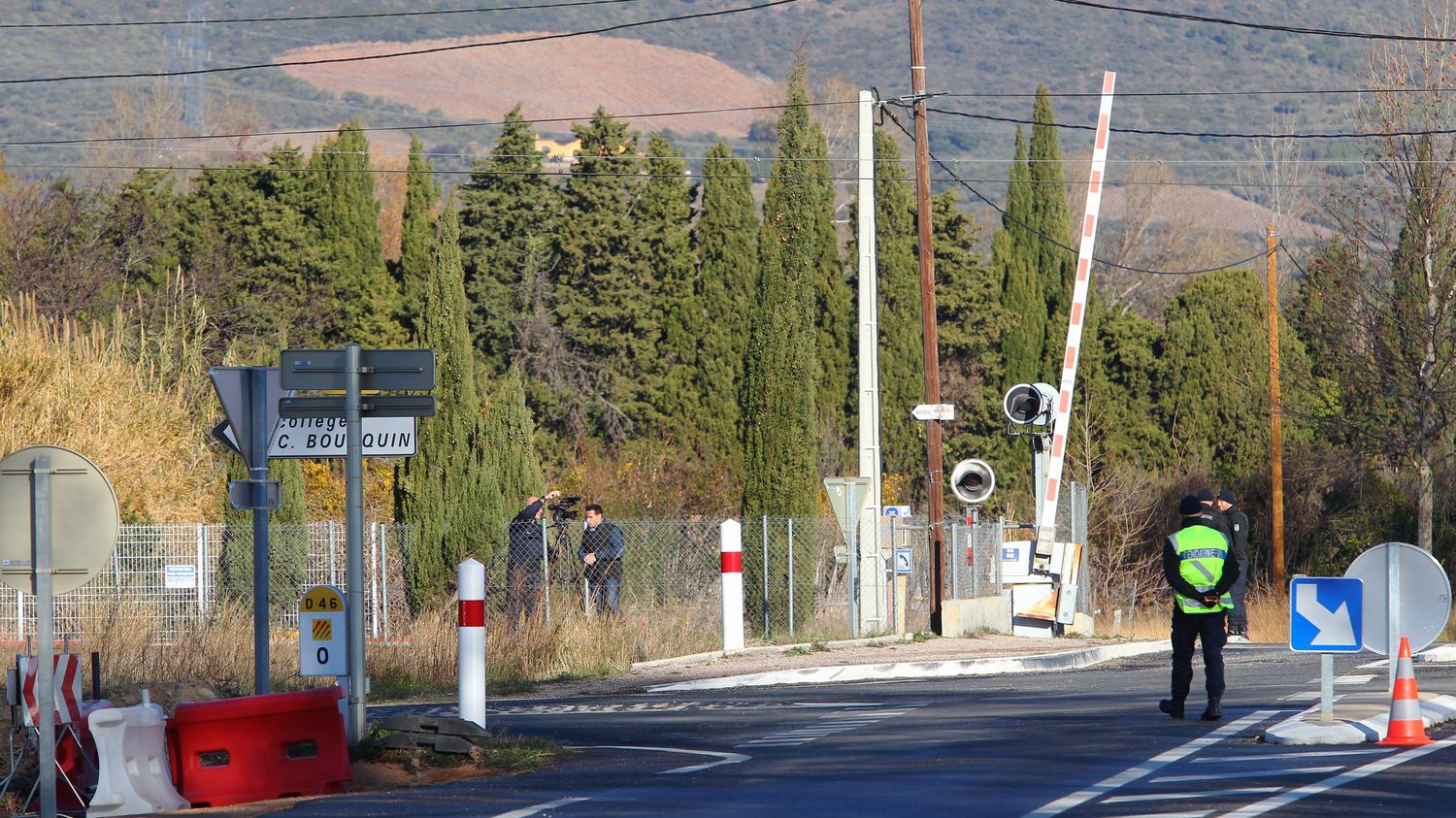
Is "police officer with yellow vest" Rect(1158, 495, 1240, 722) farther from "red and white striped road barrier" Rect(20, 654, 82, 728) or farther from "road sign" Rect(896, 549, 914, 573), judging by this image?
"road sign" Rect(896, 549, 914, 573)

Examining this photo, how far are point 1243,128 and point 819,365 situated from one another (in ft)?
422

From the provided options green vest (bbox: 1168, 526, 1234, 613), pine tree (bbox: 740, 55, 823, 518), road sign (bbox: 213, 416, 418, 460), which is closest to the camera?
road sign (bbox: 213, 416, 418, 460)

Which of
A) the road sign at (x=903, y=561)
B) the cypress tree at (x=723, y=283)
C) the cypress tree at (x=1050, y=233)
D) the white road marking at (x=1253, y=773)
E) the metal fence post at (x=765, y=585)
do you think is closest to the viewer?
the white road marking at (x=1253, y=773)

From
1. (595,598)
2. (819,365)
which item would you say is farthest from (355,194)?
(595,598)

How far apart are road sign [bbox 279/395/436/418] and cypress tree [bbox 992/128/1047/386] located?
39.7 meters

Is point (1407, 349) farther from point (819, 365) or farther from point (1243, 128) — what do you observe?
point (1243, 128)

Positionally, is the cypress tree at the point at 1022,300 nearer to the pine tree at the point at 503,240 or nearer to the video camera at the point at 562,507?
the pine tree at the point at 503,240

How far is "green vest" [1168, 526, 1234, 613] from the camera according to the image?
13031 mm

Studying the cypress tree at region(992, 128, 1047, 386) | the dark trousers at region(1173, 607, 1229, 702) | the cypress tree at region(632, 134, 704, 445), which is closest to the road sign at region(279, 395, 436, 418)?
the dark trousers at region(1173, 607, 1229, 702)

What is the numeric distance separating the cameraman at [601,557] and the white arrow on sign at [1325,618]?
11540mm

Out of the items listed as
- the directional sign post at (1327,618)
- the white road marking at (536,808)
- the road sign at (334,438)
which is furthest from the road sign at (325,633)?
the directional sign post at (1327,618)

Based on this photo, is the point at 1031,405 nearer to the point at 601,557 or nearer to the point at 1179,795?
the point at 601,557

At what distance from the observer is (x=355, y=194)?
165 feet

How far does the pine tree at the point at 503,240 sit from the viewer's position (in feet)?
165
